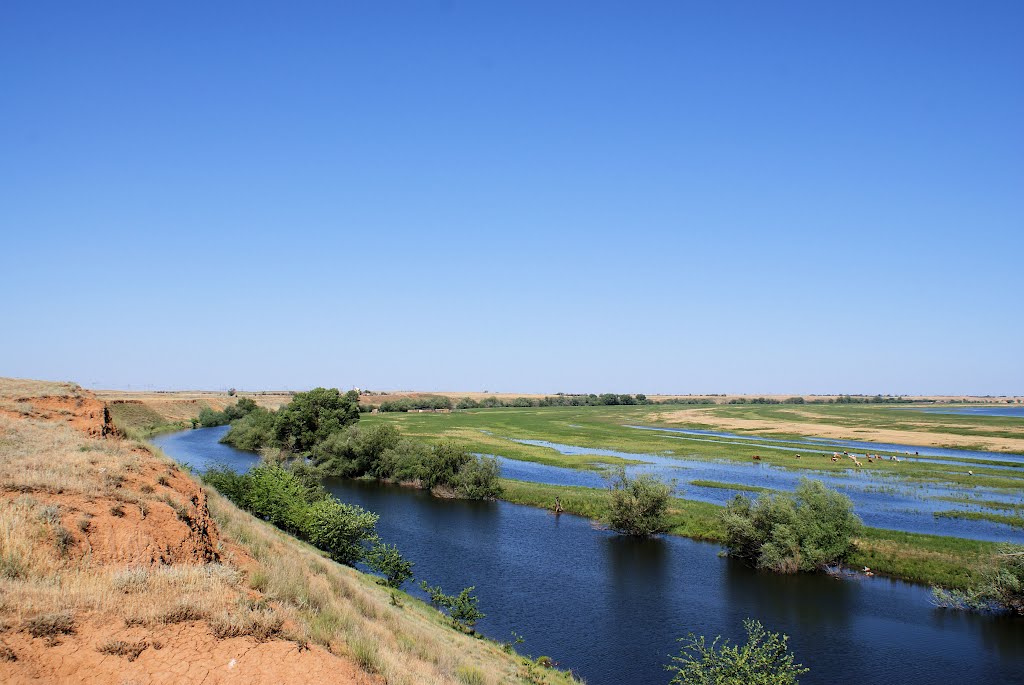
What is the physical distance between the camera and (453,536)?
145ft

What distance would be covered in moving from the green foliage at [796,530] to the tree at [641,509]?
237 inches

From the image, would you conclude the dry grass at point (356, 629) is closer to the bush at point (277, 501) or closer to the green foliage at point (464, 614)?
the green foliage at point (464, 614)

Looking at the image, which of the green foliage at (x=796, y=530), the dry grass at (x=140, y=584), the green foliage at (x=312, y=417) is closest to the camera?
the dry grass at (x=140, y=584)

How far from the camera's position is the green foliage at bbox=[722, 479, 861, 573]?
36.5 meters

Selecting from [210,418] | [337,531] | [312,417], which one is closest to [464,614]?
[337,531]

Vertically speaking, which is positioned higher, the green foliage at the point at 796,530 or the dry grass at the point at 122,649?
the dry grass at the point at 122,649

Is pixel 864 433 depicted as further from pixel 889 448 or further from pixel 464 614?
pixel 464 614

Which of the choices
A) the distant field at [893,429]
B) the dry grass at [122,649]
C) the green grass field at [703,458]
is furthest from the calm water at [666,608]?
the distant field at [893,429]

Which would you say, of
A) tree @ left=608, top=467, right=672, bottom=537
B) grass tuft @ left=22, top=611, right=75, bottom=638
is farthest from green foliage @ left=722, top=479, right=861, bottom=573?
grass tuft @ left=22, top=611, right=75, bottom=638

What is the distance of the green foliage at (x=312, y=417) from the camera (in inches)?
3182

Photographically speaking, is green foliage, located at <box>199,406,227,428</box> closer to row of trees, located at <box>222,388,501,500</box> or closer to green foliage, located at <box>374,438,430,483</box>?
row of trees, located at <box>222,388,501,500</box>

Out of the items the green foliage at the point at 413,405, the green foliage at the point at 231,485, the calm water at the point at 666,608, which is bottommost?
the calm water at the point at 666,608

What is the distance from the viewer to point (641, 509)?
44250 mm

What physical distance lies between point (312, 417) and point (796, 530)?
63.2 metres
